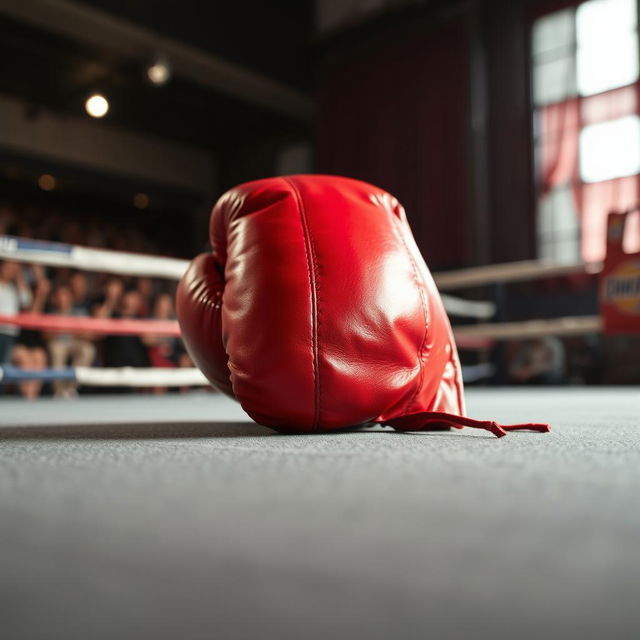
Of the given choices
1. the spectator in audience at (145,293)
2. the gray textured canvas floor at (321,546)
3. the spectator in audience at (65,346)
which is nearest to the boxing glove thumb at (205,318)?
the gray textured canvas floor at (321,546)

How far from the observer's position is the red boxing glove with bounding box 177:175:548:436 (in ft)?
2.97

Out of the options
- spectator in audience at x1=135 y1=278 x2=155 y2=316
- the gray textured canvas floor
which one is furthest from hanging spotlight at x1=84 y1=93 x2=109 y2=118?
the gray textured canvas floor

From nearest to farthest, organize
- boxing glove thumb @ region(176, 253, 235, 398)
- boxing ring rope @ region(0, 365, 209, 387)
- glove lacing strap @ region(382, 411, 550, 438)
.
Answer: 1. glove lacing strap @ region(382, 411, 550, 438)
2. boxing glove thumb @ region(176, 253, 235, 398)
3. boxing ring rope @ region(0, 365, 209, 387)

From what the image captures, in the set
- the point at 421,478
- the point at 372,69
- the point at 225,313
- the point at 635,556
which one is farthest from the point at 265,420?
the point at 372,69

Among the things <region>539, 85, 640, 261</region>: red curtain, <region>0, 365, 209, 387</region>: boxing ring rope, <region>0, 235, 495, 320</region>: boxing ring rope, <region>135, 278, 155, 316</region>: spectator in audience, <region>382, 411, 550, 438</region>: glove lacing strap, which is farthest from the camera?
<region>539, 85, 640, 261</region>: red curtain

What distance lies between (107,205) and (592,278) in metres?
4.94

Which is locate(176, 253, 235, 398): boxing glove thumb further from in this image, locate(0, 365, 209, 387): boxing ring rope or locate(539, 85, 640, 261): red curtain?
locate(539, 85, 640, 261): red curtain

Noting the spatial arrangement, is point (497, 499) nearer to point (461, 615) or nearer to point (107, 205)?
point (461, 615)

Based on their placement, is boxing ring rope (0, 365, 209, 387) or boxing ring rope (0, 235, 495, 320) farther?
boxing ring rope (0, 235, 495, 320)

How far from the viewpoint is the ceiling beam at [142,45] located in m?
4.88

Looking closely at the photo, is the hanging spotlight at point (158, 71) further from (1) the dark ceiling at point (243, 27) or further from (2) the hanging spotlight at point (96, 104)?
(2) the hanging spotlight at point (96, 104)

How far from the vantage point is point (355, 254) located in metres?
0.94

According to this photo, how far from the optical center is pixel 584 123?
4910 mm

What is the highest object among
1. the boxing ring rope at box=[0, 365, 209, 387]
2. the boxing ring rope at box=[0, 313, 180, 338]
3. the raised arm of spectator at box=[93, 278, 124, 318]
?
the raised arm of spectator at box=[93, 278, 124, 318]
